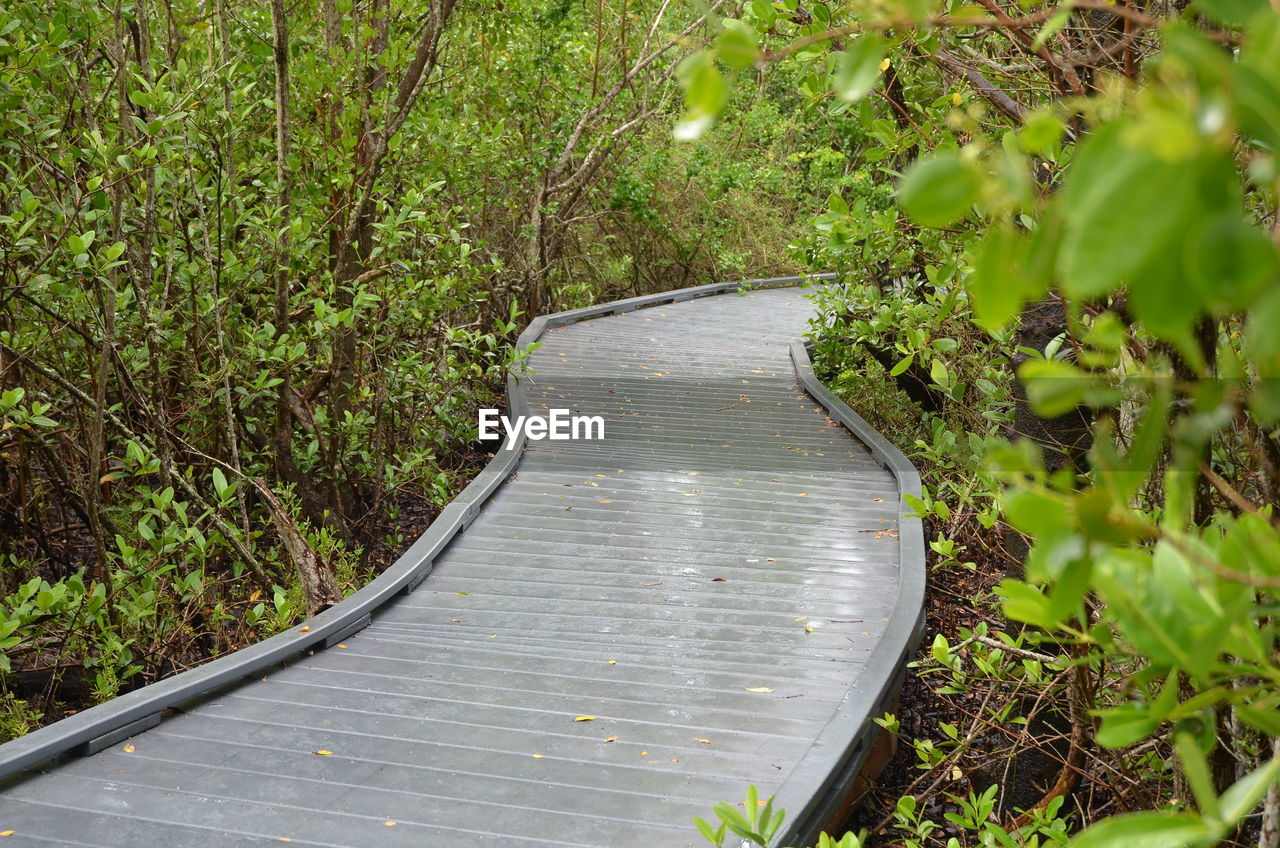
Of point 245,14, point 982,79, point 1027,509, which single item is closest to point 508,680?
point 982,79

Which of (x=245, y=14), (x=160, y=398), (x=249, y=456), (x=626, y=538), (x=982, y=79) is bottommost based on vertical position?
(x=626, y=538)

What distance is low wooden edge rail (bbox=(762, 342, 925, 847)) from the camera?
3.58 m

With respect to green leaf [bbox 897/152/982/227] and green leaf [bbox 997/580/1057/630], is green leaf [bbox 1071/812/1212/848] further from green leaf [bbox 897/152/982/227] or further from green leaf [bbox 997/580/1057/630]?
green leaf [bbox 897/152/982/227]

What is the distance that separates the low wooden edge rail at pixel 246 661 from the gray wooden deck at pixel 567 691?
65 millimetres

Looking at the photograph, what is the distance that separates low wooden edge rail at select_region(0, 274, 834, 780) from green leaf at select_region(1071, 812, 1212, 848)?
389 centimetres

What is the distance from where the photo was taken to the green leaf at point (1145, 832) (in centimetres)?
80

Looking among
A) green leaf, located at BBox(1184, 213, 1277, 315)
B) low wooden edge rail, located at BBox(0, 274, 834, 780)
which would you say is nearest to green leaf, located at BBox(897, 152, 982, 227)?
green leaf, located at BBox(1184, 213, 1277, 315)

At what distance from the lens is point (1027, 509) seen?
2.64 ft

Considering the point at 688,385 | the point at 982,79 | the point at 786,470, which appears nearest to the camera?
the point at 982,79

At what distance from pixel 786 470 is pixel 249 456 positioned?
4.16m

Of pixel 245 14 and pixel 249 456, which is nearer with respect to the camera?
pixel 249 456

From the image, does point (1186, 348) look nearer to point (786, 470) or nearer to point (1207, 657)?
point (1207, 657)

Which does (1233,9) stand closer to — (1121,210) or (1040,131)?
(1040,131)

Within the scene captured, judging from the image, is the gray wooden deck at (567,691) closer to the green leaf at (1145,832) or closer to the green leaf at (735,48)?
the green leaf at (1145,832)
